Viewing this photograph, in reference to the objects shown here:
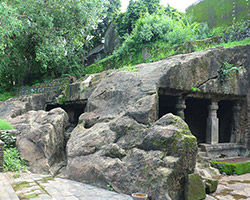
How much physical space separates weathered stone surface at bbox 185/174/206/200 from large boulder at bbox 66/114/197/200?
0.12m

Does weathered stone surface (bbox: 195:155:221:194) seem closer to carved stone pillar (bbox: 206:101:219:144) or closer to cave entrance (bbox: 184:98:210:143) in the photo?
carved stone pillar (bbox: 206:101:219:144)

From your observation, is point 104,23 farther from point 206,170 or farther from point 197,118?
point 206,170

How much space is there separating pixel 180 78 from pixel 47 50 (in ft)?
34.8

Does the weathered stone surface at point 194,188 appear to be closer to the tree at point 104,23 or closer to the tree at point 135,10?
the tree at point 135,10

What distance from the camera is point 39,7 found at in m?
14.3

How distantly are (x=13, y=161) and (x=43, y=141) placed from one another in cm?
104

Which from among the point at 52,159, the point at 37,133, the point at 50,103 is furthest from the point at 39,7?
the point at 52,159

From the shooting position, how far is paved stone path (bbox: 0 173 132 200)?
184 inches

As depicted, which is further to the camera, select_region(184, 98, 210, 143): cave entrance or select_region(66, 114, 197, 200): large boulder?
select_region(184, 98, 210, 143): cave entrance

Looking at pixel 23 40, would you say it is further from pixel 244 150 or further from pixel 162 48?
pixel 244 150

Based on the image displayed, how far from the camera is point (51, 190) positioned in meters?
5.16

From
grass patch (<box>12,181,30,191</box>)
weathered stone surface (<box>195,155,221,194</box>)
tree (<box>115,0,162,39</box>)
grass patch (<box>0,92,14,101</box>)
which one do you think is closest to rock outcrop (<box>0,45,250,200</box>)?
weathered stone surface (<box>195,155,221,194</box>)

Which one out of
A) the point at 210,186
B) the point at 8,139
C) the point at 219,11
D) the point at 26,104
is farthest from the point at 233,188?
the point at 219,11

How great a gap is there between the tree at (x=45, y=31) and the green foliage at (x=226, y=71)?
977 cm
